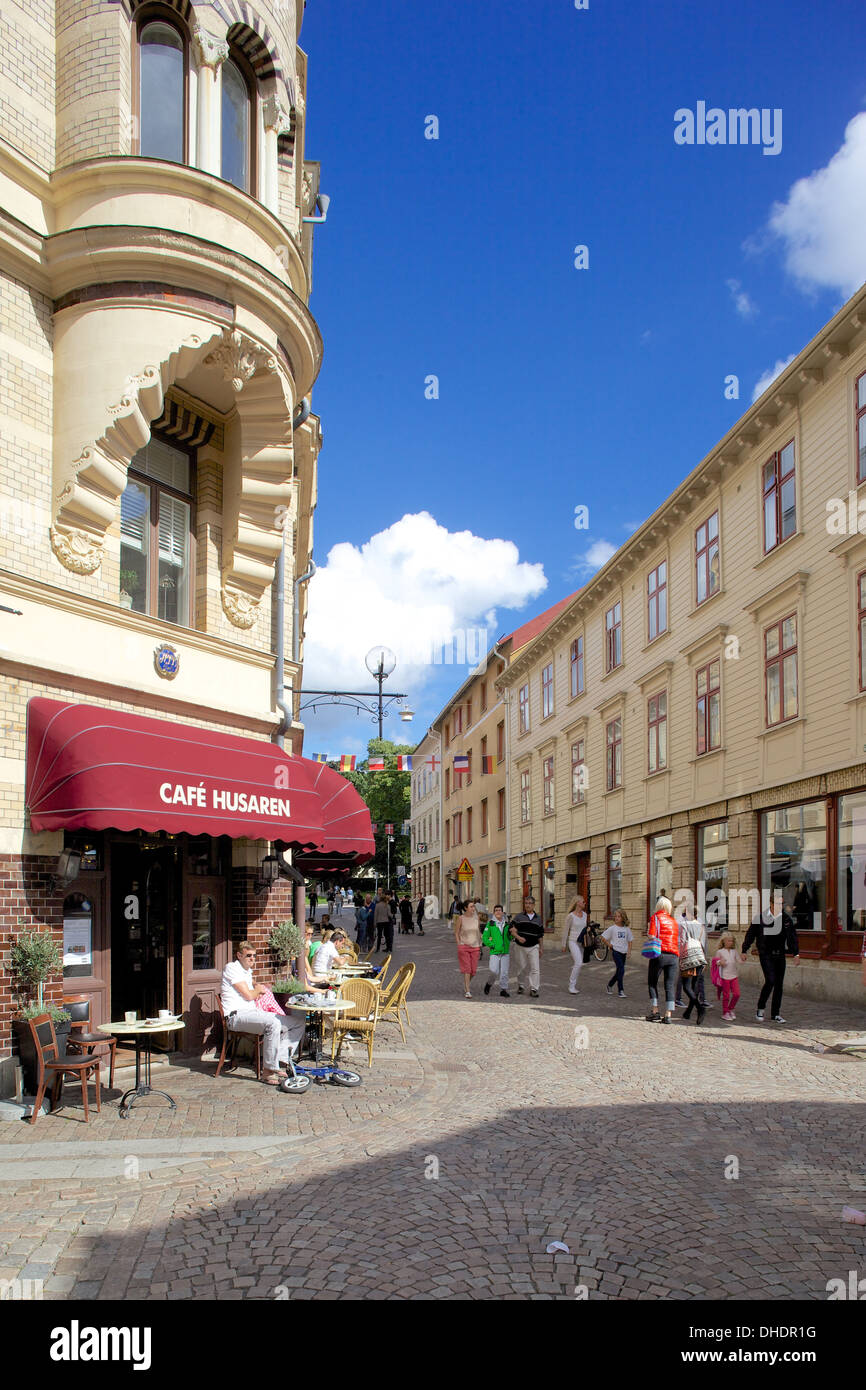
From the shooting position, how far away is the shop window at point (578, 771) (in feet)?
106

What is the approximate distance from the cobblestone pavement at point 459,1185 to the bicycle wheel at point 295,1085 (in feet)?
0.49

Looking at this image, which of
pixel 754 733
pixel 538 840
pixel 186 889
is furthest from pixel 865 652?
pixel 538 840

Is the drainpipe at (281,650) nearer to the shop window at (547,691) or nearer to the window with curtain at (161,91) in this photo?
the window with curtain at (161,91)

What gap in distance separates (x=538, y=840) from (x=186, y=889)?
27258 mm

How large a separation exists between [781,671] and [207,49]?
13.9 metres

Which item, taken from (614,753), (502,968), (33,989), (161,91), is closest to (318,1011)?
(33,989)

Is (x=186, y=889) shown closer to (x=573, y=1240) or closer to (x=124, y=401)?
(x=124, y=401)

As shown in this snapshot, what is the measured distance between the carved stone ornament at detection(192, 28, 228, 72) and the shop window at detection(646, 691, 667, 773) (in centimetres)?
1822

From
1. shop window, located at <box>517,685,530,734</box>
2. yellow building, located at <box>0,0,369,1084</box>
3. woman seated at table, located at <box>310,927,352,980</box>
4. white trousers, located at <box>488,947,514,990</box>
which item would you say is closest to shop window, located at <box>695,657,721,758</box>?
white trousers, located at <box>488,947,514,990</box>

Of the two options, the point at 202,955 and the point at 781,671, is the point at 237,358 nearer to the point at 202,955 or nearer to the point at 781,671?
the point at 202,955

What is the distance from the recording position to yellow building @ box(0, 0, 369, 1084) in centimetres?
943

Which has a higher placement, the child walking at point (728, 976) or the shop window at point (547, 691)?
the shop window at point (547, 691)

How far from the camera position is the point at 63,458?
9664 millimetres

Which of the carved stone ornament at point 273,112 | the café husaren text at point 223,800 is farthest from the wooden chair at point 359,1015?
the carved stone ornament at point 273,112
